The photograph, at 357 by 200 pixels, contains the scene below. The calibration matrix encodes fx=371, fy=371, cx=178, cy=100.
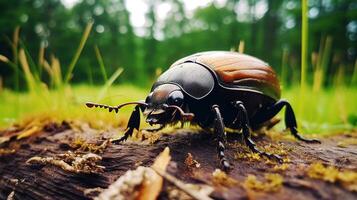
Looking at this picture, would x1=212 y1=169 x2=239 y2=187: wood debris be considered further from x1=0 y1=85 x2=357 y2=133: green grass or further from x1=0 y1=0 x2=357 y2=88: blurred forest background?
x1=0 y1=0 x2=357 y2=88: blurred forest background

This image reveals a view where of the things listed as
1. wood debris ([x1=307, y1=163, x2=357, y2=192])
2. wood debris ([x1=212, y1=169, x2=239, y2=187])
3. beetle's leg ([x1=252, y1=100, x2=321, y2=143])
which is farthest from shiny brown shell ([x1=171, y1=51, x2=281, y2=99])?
wood debris ([x1=307, y1=163, x2=357, y2=192])

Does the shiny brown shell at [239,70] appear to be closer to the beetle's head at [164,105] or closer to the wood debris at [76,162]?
the beetle's head at [164,105]

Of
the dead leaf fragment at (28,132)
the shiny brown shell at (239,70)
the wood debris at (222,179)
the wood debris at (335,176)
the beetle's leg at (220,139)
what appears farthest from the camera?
the dead leaf fragment at (28,132)

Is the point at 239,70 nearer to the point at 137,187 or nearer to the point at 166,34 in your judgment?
the point at 137,187

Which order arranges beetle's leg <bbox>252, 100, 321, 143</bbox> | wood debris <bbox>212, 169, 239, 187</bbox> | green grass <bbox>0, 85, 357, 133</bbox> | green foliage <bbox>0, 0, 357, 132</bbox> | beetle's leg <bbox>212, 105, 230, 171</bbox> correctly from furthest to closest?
green foliage <bbox>0, 0, 357, 132</bbox>, green grass <bbox>0, 85, 357, 133</bbox>, beetle's leg <bbox>252, 100, 321, 143</bbox>, beetle's leg <bbox>212, 105, 230, 171</bbox>, wood debris <bbox>212, 169, 239, 187</bbox>

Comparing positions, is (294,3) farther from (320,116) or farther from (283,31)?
(320,116)

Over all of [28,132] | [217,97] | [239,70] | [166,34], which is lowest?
[166,34]

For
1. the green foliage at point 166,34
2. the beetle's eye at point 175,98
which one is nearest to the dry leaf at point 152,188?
the beetle's eye at point 175,98

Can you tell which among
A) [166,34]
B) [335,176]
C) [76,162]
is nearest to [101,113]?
[76,162]
